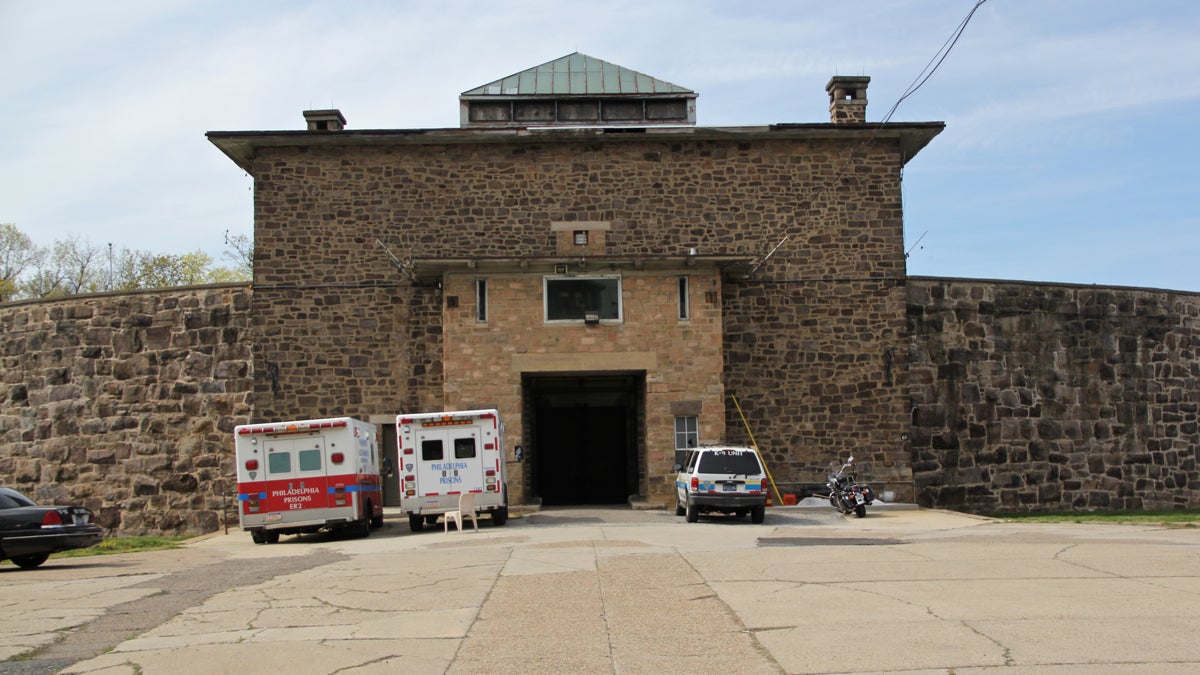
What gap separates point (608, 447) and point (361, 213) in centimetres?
894

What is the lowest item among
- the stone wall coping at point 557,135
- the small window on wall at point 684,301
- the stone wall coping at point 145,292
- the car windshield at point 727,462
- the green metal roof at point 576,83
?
the car windshield at point 727,462

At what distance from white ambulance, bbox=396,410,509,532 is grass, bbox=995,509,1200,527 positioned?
10.5 m

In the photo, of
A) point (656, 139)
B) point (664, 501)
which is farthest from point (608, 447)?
point (656, 139)

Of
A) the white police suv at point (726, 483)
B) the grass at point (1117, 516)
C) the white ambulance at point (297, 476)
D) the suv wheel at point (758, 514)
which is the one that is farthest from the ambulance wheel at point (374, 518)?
the grass at point (1117, 516)

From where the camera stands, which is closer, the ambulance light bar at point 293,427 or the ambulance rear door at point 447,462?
the ambulance light bar at point 293,427

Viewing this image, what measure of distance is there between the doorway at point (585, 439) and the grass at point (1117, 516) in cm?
935

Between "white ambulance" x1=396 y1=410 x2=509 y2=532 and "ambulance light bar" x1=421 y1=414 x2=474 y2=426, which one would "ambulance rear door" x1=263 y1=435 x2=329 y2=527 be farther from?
"ambulance light bar" x1=421 y1=414 x2=474 y2=426

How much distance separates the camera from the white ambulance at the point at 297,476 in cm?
2084

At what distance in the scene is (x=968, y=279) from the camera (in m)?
28.0

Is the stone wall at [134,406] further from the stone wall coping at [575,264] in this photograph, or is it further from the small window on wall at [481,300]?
the small window on wall at [481,300]

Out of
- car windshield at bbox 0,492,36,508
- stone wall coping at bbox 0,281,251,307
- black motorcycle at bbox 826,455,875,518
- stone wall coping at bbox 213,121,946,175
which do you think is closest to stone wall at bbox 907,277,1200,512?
stone wall coping at bbox 213,121,946,175

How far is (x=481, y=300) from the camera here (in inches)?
1022

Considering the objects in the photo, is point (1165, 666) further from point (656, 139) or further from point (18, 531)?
point (656, 139)

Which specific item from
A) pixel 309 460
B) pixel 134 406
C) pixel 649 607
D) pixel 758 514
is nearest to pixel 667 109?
pixel 758 514
